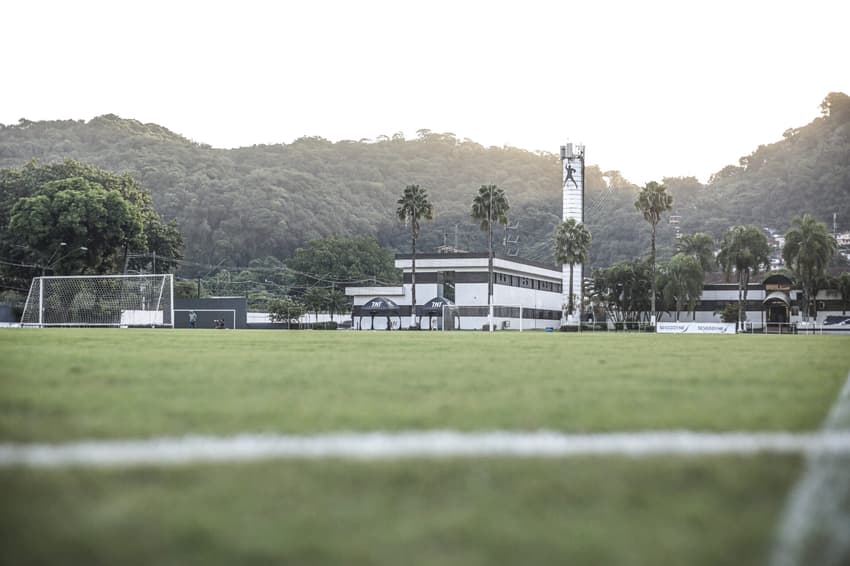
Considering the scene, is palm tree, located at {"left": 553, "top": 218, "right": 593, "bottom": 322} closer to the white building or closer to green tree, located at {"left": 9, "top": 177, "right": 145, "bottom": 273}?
the white building

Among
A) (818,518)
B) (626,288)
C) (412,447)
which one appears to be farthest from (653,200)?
(818,518)

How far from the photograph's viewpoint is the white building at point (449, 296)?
94.2 meters

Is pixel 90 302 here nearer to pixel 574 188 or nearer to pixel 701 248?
pixel 574 188

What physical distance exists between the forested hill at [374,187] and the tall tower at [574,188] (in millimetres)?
38587

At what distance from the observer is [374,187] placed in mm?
174375

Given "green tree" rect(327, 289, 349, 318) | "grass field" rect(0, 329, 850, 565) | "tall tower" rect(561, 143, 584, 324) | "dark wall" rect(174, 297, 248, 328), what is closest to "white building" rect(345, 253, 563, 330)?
"tall tower" rect(561, 143, 584, 324)

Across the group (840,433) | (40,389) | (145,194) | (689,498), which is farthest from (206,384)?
(145,194)

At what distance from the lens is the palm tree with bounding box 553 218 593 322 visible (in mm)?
98188

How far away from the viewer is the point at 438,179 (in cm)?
19200

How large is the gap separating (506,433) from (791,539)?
125 inches

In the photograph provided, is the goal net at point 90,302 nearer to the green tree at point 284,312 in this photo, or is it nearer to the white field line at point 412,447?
the green tree at point 284,312

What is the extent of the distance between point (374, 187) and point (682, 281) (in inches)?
3183

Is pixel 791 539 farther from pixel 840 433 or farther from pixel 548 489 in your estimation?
pixel 840 433

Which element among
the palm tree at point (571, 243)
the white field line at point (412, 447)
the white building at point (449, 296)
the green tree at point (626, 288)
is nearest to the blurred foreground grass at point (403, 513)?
the white field line at point (412, 447)
